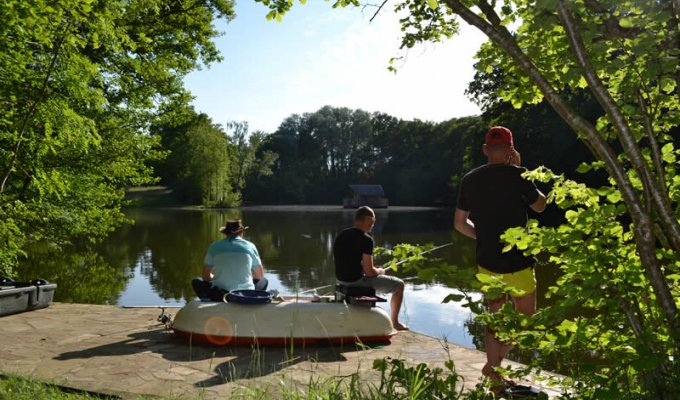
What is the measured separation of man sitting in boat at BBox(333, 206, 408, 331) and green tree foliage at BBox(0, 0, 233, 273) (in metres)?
2.87

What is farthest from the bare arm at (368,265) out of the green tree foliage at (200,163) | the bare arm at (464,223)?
the green tree foliage at (200,163)

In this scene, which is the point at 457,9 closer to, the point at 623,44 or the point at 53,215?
the point at 623,44

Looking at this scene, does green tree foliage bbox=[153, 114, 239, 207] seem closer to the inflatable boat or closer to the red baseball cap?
the inflatable boat

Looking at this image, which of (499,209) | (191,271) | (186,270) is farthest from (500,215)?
(186,270)

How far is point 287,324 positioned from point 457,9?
12.4ft

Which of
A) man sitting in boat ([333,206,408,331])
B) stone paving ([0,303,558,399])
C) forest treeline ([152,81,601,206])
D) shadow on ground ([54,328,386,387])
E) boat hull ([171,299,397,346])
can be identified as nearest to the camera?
stone paving ([0,303,558,399])

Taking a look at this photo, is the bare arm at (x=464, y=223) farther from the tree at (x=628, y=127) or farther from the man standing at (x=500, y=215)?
the tree at (x=628, y=127)

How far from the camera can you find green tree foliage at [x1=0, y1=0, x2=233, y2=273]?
583 centimetres

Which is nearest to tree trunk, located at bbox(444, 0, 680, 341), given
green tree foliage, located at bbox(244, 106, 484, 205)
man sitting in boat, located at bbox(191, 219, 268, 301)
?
man sitting in boat, located at bbox(191, 219, 268, 301)

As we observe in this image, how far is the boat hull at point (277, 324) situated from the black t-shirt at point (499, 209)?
2128 millimetres

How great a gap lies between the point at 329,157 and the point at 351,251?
266 ft

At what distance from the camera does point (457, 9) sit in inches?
101

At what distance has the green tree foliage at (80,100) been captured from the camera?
583 cm

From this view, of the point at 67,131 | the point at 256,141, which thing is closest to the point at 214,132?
the point at 256,141
